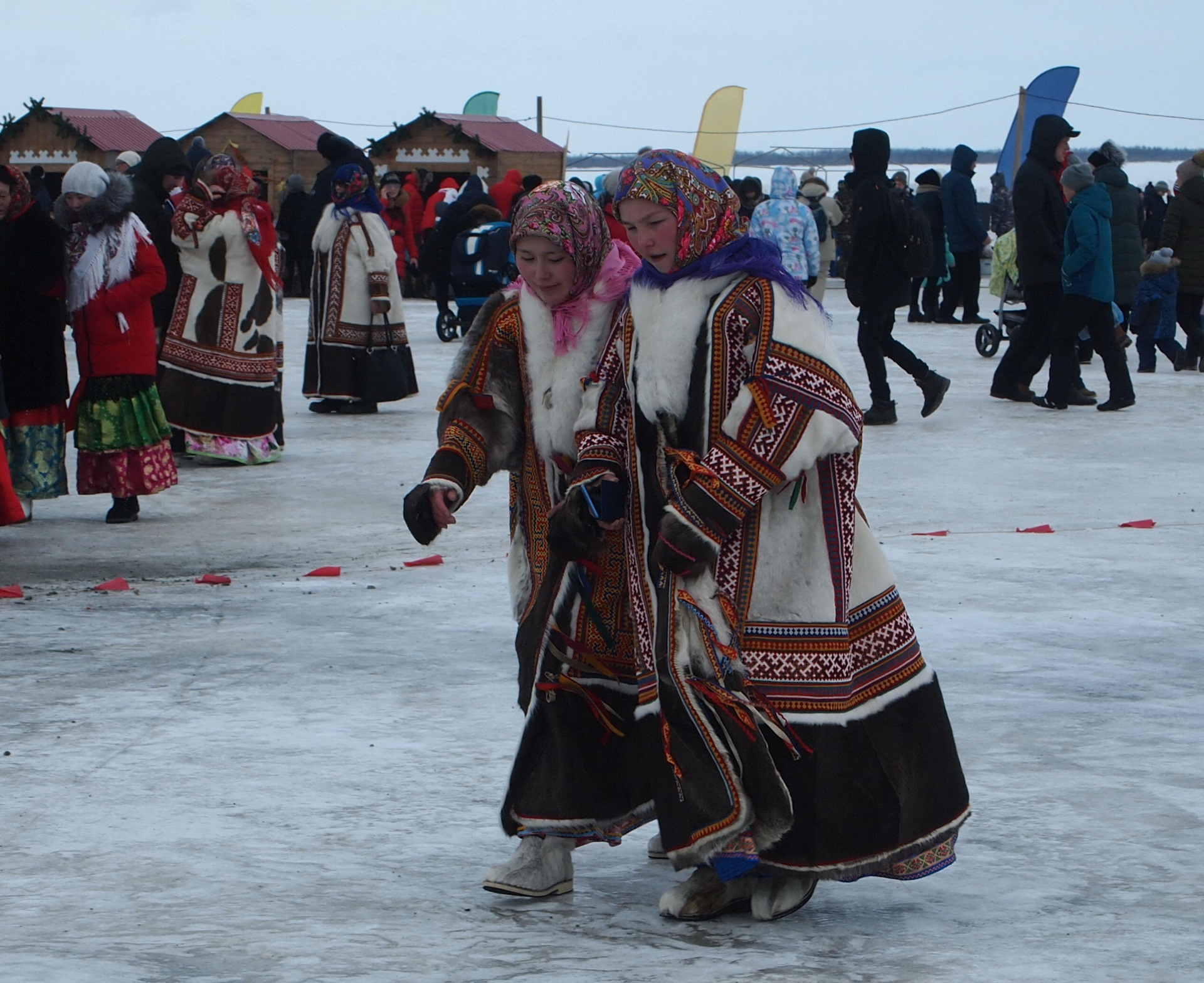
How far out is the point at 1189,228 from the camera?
12977mm

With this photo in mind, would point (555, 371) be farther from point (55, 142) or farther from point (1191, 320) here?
point (55, 142)

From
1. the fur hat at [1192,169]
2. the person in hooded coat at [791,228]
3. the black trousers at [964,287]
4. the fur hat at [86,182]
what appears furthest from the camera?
the black trousers at [964,287]

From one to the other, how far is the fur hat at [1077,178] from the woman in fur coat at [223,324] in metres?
4.97

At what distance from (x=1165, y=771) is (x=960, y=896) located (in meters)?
1.01

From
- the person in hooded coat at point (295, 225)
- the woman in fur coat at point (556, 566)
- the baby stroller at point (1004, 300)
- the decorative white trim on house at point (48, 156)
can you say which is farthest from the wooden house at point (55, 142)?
the woman in fur coat at point (556, 566)

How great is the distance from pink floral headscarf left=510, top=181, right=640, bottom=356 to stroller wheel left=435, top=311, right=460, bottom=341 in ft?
43.1

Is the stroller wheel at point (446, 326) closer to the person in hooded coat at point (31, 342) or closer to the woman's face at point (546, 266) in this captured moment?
the person in hooded coat at point (31, 342)

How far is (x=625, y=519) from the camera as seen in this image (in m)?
3.13

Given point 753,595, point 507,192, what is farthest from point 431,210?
point 753,595

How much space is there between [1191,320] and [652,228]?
11.4 meters

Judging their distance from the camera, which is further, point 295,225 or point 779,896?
point 295,225

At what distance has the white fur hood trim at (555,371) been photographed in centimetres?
325

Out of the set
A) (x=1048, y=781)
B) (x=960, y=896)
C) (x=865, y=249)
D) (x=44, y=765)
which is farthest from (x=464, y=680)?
(x=865, y=249)

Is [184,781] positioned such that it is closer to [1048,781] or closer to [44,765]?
[44,765]
